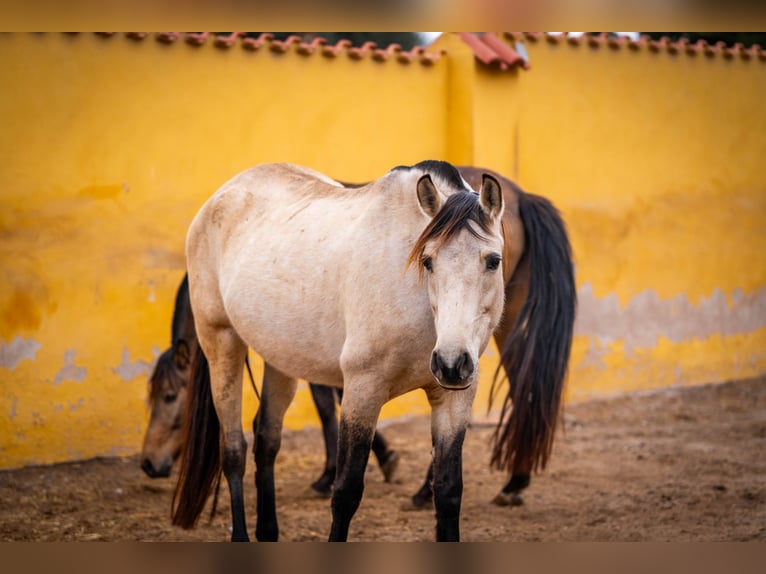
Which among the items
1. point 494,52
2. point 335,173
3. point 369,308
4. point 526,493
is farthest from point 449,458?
point 494,52

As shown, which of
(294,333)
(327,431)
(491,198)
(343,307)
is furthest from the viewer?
(327,431)

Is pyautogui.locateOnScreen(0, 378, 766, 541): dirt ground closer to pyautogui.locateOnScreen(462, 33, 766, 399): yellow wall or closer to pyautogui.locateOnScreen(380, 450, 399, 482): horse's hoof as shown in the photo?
pyautogui.locateOnScreen(380, 450, 399, 482): horse's hoof

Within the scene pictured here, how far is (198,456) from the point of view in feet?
15.1

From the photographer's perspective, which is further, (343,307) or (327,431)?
(327,431)

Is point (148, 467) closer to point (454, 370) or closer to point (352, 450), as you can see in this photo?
point (352, 450)

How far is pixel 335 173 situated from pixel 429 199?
388 cm

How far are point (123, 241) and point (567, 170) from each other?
3.78 metres

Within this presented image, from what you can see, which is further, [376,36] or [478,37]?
[376,36]

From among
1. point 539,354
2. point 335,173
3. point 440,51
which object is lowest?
point 539,354

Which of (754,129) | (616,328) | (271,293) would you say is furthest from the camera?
(754,129)

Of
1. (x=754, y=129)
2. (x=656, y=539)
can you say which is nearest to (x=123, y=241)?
(x=656, y=539)

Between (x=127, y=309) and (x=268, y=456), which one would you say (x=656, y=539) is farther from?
(x=127, y=309)

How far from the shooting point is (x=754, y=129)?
Answer: 30.0 feet

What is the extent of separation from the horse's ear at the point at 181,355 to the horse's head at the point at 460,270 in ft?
8.15
